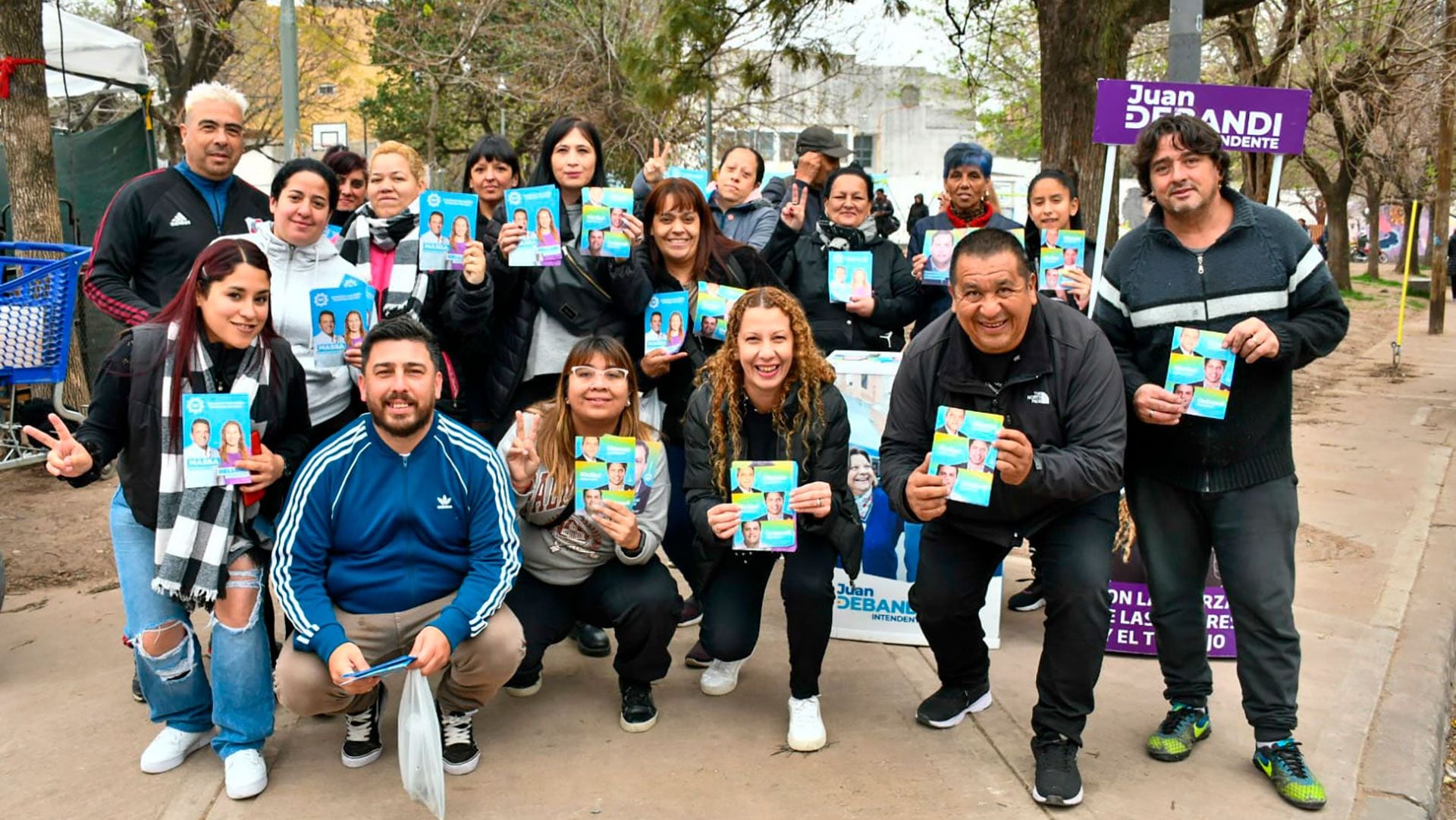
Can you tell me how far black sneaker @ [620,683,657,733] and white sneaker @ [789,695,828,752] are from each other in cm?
49

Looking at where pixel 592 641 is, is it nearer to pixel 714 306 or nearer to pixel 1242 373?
pixel 714 306

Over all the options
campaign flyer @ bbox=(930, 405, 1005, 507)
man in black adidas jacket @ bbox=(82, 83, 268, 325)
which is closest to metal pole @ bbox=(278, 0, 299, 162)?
man in black adidas jacket @ bbox=(82, 83, 268, 325)

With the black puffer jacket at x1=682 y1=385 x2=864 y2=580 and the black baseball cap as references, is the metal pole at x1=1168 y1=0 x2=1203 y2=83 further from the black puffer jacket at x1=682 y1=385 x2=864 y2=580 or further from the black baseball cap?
the black puffer jacket at x1=682 y1=385 x2=864 y2=580

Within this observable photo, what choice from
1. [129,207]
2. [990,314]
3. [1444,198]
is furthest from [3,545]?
[1444,198]

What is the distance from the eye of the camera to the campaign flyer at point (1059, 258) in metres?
4.66

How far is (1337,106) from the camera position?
1930 centimetres

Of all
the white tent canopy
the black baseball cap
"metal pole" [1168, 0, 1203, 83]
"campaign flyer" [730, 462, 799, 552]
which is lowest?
"campaign flyer" [730, 462, 799, 552]

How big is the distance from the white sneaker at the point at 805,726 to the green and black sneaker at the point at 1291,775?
4.49 feet

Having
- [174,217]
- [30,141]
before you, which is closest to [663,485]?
[174,217]

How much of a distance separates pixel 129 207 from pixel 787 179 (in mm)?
3475

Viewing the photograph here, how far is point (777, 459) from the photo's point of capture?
13.0ft

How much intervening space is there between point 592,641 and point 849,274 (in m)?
1.90

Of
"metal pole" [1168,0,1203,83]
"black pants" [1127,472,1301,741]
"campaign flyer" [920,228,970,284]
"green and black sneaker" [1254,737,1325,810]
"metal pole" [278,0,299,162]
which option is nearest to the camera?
"green and black sneaker" [1254,737,1325,810]

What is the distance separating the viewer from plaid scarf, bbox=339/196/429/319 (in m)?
4.28
